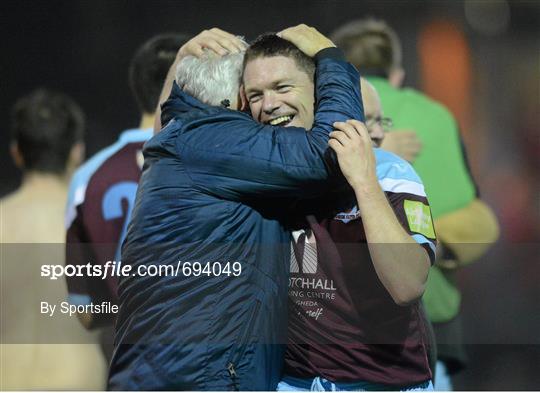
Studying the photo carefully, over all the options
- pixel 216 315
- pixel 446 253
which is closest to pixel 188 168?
pixel 216 315

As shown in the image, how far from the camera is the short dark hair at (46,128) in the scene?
3.04 metres

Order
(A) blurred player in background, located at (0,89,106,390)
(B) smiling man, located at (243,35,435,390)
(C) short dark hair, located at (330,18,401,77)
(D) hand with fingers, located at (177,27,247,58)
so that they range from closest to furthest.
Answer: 1. (B) smiling man, located at (243,35,435,390)
2. (D) hand with fingers, located at (177,27,247,58)
3. (A) blurred player in background, located at (0,89,106,390)
4. (C) short dark hair, located at (330,18,401,77)

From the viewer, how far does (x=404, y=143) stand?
10.4ft

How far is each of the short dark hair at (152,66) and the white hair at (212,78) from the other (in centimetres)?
42

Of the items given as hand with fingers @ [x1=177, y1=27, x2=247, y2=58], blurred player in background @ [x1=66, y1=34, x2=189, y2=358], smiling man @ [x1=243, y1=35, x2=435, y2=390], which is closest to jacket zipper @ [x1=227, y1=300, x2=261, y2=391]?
smiling man @ [x1=243, y1=35, x2=435, y2=390]

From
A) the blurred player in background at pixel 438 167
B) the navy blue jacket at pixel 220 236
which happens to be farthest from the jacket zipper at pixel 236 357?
the blurred player in background at pixel 438 167

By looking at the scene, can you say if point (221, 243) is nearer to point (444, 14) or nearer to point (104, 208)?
point (104, 208)

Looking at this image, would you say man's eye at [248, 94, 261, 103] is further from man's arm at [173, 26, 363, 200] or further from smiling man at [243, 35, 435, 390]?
man's arm at [173, 26, 363, 200]

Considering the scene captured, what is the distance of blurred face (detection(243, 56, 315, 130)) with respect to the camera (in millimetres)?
2557

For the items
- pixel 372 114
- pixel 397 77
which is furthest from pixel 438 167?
pixel 372 114

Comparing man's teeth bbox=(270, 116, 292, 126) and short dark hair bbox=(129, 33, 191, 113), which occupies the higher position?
short dark hair bbox=(129, 33, 191, 113)

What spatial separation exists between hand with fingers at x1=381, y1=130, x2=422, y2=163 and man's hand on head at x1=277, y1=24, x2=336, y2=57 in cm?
56

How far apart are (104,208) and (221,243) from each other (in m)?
0.86

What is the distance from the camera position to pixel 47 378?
9.75 feet
